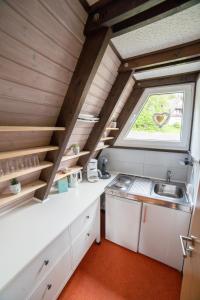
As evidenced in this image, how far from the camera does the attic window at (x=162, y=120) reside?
188cm

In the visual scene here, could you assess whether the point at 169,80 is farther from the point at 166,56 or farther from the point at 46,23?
the point at 46,23

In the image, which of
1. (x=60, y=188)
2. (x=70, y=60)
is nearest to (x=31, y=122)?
(x=70, y=60)

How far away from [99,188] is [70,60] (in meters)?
1.47

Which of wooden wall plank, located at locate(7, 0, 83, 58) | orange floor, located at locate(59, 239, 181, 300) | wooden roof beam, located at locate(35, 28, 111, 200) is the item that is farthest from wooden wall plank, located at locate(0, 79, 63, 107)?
orange floor, located at locate(59, 239, 181, 300)

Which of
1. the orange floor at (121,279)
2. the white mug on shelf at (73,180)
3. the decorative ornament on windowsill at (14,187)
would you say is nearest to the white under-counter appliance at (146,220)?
the orange floor at (121,279)

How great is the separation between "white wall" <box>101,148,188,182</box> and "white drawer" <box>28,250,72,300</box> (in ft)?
4.90

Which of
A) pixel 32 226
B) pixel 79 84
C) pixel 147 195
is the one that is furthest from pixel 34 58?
pixel 147 195

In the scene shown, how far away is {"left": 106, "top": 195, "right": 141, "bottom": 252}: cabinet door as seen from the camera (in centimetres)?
171

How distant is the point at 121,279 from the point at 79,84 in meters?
2.05

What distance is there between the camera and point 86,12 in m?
0.84

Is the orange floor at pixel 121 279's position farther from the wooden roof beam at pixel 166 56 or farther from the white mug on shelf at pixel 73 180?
the wooden roof beam at pixel 166 56

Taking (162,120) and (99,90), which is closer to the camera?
→ (99,90)

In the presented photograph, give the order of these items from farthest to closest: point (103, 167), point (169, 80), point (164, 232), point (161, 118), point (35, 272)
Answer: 1. point (103, 167)
2. point (161, 118)
3. point (169, 80)
4. point (164, 232)
5. point (35, 272)

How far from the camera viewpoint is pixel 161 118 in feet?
6.91
